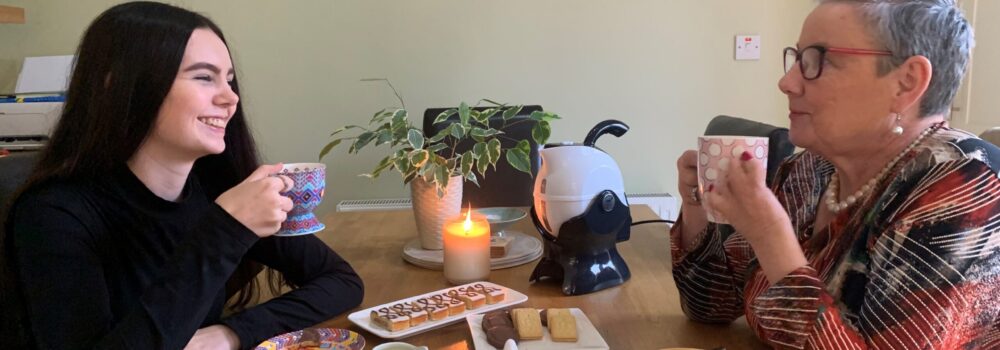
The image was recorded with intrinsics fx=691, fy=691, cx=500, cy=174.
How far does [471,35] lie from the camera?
299cm

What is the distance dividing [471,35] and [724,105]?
116 cm

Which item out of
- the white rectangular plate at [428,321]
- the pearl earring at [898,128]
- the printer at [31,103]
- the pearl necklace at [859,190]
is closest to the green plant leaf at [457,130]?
the white rectangular plate at [428,321]

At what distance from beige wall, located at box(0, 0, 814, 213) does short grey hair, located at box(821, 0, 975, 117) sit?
2.18 meters

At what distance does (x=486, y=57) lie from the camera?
9.85ft

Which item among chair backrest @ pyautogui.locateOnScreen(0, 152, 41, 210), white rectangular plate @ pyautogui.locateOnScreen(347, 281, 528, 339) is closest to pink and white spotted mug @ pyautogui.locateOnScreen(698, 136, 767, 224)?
white rectangular plate @ pyautogui.locateOnScreen(347, 281, 528, 339)

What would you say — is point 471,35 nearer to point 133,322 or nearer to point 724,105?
point 724,105

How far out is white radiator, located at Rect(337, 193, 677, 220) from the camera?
118 inches

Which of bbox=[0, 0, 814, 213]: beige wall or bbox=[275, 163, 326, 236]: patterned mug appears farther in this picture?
bbox=[0, 0, 814, 213]: beige wall

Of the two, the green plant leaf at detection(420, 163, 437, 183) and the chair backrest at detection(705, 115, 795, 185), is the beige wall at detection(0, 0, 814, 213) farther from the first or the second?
the green plant leaf at detection(420, 163, 437, 183)

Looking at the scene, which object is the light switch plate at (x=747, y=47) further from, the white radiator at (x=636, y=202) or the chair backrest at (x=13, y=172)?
the chair backrest at (x=13, y=172)

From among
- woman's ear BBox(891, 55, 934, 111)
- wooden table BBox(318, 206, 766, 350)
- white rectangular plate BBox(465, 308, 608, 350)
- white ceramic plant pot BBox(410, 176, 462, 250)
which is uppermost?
woman's ear BBox(891, 55, 934, 111)

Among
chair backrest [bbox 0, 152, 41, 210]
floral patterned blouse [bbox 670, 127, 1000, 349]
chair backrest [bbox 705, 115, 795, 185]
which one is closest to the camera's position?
floral patterned blouse [bbox 670, 127, 1000, 349]

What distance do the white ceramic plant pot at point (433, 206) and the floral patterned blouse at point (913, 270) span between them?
28.6 inches

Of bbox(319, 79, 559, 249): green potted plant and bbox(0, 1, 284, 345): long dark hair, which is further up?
bbox(0, 1, 284, 345): long dark hair
